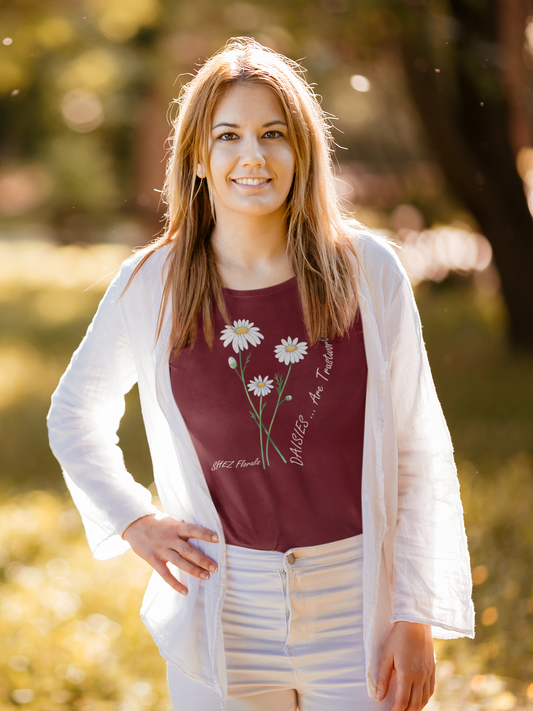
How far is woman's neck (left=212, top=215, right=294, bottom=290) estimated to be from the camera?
149 cm

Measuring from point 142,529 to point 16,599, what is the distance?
2170 mm

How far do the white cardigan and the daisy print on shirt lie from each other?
14 cm

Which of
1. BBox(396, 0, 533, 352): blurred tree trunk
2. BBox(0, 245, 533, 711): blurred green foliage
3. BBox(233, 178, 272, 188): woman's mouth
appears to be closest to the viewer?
BBox(233, 178, 272, 188): woman's mouth

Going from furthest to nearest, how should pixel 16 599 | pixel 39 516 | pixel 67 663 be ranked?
pixel 39 516
pixel 16 599
pixel 67 663

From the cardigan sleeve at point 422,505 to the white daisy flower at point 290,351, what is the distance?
18 centimetres

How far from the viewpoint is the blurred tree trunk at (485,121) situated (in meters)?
5.64

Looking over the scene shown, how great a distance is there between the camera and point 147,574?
3594 mm

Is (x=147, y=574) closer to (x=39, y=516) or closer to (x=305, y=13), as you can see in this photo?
(x=39, y=516)

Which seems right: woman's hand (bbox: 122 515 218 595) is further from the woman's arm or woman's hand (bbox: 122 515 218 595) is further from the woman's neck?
the woman's neck

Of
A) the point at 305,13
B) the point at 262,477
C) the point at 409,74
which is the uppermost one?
the point at 305,13

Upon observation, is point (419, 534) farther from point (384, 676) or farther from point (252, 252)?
point (252, 252)

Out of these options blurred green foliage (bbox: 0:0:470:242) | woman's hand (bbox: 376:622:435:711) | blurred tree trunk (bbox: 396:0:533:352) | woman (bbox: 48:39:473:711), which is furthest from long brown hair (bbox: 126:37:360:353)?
blurred tree trunk (bbox: 396:0:533:352)

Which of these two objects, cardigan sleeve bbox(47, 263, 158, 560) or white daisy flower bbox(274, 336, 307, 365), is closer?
white daisy flower bbox(274, 336, 307, 365)

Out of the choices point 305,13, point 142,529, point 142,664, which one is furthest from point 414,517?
point 305,13
